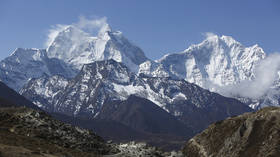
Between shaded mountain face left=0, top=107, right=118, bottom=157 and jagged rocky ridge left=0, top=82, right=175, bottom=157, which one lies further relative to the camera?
jagged rocky ridge left=0, top=82, right=175, bottom=157

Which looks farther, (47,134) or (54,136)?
(54,136)

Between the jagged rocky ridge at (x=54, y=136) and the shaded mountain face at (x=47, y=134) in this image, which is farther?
the jagged rocky ridge at (x=54, y=136)

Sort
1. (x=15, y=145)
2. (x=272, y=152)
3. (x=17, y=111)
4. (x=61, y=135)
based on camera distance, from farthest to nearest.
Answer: (x=272, y=152) → (x=17, y=111) → (x=61, y=135) → (x=15, y=145)

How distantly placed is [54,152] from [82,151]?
47.3ft

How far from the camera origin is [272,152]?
18875cm

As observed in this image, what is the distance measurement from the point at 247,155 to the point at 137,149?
379ft

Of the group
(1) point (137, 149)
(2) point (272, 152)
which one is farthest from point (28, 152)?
(2) point (272, 152)

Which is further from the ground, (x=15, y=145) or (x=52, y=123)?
(x=52, y=123)

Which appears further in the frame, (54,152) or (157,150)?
(157,150)

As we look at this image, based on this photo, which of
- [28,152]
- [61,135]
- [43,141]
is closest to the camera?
[28,152]

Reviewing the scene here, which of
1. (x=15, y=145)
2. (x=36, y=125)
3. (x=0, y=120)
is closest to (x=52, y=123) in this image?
(x=36, y=125)

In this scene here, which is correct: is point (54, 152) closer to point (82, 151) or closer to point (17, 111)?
point (82, 151)

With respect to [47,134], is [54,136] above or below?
below

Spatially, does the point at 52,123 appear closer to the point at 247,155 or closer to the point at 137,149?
the point at 137,149
